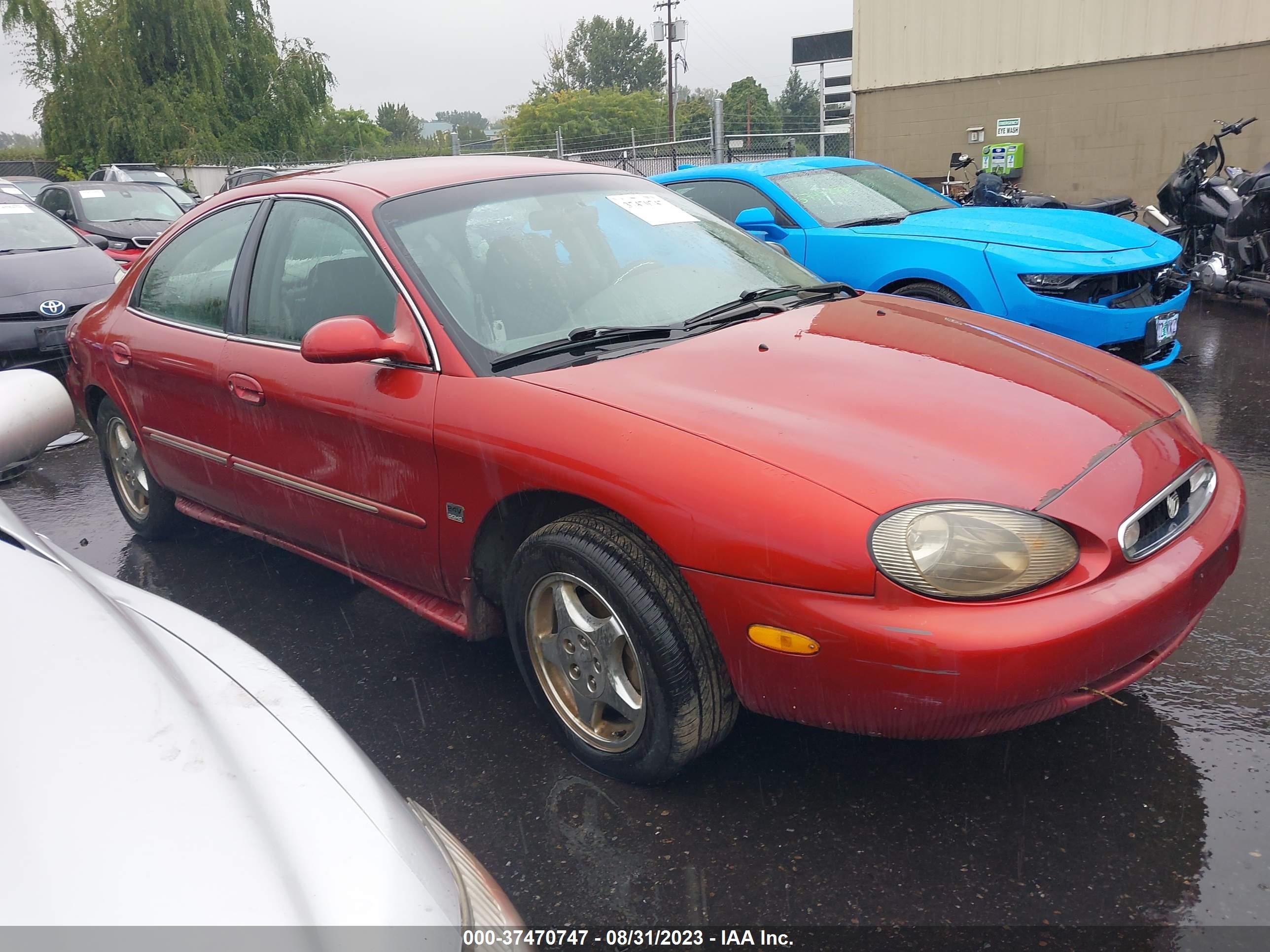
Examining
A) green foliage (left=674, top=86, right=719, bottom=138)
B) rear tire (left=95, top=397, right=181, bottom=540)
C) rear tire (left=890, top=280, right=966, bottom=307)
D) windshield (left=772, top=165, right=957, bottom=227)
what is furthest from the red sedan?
green foliage (left=674, top=86, right=719, bottom=138)

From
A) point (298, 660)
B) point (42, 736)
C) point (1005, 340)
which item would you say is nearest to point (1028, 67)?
point (1005, 340)

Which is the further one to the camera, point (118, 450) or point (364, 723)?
point (118, 450)

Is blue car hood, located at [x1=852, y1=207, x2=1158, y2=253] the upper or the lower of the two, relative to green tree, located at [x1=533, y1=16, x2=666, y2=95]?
lower

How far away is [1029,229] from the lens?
5.74m

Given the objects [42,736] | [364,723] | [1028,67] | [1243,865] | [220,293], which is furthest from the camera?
[1028,67]

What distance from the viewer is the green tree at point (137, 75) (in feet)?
102

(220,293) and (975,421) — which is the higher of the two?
(220,293)

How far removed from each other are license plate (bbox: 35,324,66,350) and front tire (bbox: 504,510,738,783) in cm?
674

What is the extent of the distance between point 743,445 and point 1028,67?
54.6ft

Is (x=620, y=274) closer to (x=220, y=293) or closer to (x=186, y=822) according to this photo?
(x=220, y=293)

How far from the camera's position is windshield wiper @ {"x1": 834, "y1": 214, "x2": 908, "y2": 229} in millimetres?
6219

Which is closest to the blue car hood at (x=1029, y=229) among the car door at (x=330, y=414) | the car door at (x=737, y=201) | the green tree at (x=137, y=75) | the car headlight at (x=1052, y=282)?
the car headlight at (x=1052, y=282)

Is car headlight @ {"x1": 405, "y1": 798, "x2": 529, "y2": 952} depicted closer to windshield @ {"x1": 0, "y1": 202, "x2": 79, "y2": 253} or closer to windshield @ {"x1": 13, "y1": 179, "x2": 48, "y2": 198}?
windshield @ {"x1": 0, "y1": 202, "x2": 79, "y2": 253}

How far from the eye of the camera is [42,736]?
1232mm
